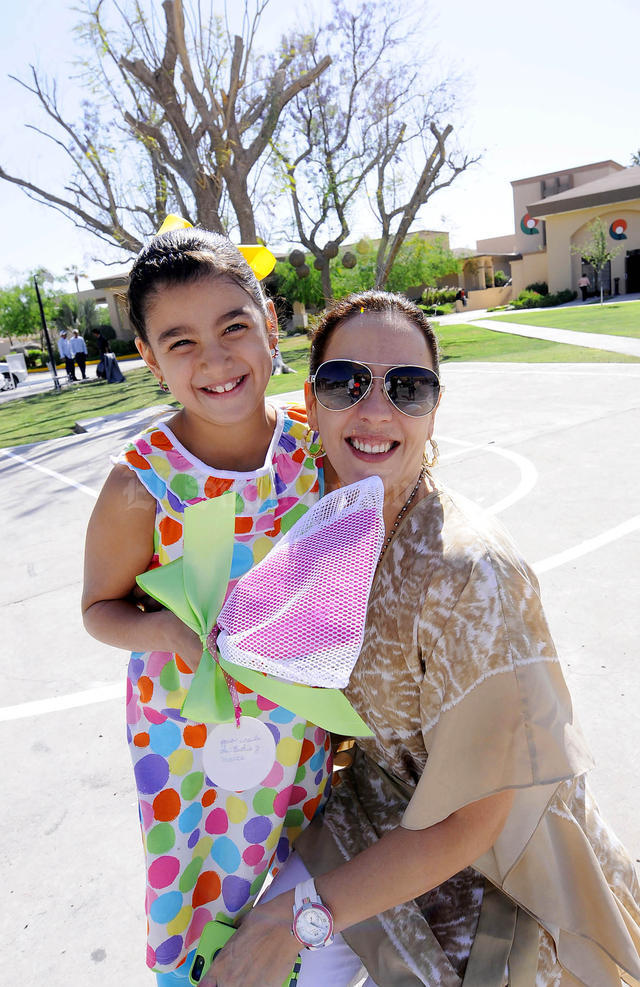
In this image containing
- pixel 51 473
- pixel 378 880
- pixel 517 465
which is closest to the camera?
pixel 378 880

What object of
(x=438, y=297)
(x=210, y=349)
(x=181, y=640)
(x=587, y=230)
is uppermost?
(x=587, y=230)

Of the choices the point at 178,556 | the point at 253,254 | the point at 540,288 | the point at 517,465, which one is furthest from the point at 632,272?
the point at 178,556

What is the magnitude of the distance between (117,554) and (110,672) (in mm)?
2087

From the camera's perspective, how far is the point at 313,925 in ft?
4.02

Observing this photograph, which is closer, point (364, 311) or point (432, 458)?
point (364, 311)

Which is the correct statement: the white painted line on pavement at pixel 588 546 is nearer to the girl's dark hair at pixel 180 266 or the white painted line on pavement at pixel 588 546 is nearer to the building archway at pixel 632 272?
the girl's dark hair at pixel 180 266

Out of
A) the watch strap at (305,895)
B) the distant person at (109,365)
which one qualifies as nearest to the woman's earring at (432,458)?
the watch strap at (305,895)

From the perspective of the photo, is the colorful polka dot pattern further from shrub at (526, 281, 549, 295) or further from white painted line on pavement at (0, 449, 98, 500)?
shrub at (526, 281, 549, 295)

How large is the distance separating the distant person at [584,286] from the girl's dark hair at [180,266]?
1513 inches

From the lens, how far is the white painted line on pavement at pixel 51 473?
22.8 ft

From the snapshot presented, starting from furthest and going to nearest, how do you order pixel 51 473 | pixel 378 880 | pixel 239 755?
pixel 51 473 < pixel 239 755 < pixel 378 880

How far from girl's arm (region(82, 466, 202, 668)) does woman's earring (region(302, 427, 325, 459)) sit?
42 centimetres

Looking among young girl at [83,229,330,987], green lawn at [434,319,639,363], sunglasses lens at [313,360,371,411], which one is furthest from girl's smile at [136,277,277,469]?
green lawn at [434,319,639,363]

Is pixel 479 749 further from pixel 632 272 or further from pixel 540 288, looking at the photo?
pixel 540 288
